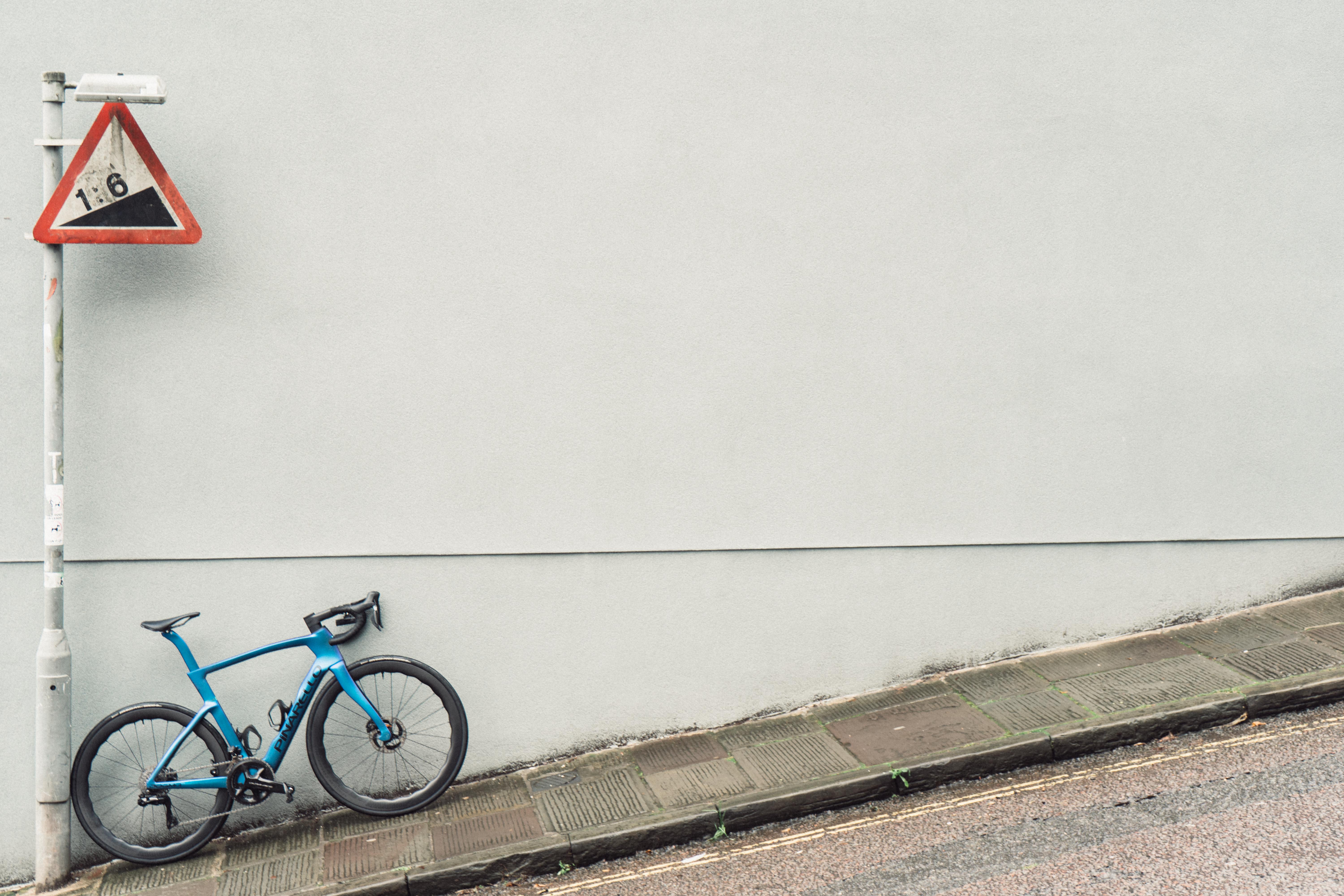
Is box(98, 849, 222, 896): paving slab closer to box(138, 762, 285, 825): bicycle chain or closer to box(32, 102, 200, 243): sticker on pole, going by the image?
box(138, 762, 285, 825): bicycle chain

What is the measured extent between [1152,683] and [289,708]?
460cm

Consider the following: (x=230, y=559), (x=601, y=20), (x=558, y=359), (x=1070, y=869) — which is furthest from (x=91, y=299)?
(x=1070, y=869)

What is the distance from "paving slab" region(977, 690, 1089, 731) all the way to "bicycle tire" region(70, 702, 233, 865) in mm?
4020

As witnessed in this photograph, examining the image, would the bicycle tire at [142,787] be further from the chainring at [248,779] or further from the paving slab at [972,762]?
the paving slab at [972,762]

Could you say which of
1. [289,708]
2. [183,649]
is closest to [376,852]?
[289,708]

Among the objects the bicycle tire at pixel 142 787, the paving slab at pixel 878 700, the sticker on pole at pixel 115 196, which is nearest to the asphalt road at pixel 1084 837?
the paving slab at pixel 878 700

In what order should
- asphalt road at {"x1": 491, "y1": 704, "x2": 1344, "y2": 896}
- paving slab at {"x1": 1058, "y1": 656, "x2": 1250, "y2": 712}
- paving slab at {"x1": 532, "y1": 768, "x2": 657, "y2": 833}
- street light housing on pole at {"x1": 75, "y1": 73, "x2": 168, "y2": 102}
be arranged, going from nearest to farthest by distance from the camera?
asphalt road at {"x1": 491, "y1": 704, "x2": 1344, "y2": 896}
street light housing on pole at {"x1": 75, "y1": 73, "x2": 168, "y2": 102}
paving slab at {"x1": 532, "y1": 768, "x2": 657, "y2": 833}
paving slab at {"x1": 1058, "y1": 656, "x2": 1250, "y2": 712}

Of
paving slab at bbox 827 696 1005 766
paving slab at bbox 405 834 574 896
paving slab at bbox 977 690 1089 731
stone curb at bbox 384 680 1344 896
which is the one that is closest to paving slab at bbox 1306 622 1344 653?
stone curb at bbox 384 680 1344 896

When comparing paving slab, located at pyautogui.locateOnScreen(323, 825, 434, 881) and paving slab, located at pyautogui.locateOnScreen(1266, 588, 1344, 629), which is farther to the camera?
paving slab, located at pyautogui.locateOnScreen(1266, 588, 1344, 629)

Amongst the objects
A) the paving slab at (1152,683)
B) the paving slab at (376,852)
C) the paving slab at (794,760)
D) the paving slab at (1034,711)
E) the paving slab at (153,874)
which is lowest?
the paving slab at (153,874)

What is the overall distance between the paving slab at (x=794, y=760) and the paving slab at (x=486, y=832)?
1124 mm

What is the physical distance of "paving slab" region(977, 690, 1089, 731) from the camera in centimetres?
520

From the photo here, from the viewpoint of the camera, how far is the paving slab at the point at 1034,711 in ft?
17.0

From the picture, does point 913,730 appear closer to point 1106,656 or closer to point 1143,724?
point 1143,724
